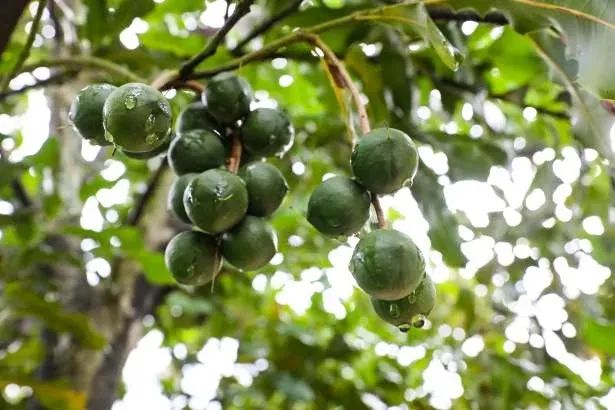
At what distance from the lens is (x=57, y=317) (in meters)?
1.40

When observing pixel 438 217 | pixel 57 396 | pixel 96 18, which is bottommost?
pixel 57 396

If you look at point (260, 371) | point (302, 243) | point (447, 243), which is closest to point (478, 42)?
point (447, 243)

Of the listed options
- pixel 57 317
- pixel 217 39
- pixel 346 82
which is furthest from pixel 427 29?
pixel 57 317

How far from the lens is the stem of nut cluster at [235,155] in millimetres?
774

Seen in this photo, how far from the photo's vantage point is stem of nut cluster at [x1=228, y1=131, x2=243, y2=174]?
2.54 ft

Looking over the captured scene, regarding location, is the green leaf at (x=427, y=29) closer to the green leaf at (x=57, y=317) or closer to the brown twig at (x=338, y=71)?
the brown twig at (x=338, y=71)

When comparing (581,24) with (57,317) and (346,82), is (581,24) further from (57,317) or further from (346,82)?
(57,317)

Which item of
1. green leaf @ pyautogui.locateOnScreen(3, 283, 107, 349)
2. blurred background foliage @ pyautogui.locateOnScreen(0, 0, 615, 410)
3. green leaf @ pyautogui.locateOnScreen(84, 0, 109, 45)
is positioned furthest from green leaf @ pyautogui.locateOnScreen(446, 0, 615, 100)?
green leaf @ pyautogui.locateOnScreen(3, 283, 107, 349)

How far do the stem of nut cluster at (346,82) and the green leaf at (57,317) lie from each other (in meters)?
0.84

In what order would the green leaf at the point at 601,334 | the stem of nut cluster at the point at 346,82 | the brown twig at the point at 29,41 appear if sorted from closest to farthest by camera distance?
the stem of nut cluster at the point at 346,82, the brown twig at the point at 29,41, the green leaf at the point at 601,334

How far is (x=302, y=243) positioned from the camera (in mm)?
2080

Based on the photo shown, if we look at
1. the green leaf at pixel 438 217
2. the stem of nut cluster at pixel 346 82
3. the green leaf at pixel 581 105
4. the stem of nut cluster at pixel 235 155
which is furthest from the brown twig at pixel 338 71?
the green leaf at pixel 438 217

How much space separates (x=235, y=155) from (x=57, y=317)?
2.55ft

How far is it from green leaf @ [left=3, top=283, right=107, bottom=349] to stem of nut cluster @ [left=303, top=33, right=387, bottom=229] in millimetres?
839
